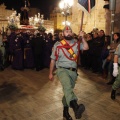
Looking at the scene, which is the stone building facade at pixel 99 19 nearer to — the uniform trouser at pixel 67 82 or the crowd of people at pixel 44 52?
the crowd of people at pixel 44 52

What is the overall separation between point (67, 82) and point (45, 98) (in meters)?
2.09

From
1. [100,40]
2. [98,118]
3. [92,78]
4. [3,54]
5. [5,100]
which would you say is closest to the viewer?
[98,118]

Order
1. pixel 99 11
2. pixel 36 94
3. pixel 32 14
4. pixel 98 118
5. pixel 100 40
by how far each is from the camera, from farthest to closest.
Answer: pixel 32 14
pixel 99 11
pixel 100 40
pixel 36 94
pixel 98 118

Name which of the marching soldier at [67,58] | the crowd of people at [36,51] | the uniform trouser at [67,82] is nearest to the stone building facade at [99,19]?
the crowd of people at [36,51]

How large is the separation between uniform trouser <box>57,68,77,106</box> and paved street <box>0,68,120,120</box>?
769 millimetres

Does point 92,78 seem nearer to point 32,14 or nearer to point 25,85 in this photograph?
point 25,85

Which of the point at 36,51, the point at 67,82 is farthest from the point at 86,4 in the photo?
the point at 36,51

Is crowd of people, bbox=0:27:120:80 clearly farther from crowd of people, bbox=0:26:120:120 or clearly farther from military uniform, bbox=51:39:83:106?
military uniform, bbox=51:39:83:106

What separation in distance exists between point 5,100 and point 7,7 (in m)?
38.7

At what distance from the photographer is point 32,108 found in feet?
18.9

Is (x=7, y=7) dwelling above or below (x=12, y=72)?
above

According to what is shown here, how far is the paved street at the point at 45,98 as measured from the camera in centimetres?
533

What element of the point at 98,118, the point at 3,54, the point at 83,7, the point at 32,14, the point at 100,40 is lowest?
the point at 98,118

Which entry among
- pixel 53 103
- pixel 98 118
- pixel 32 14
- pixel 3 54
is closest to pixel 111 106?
pixel 98 118
